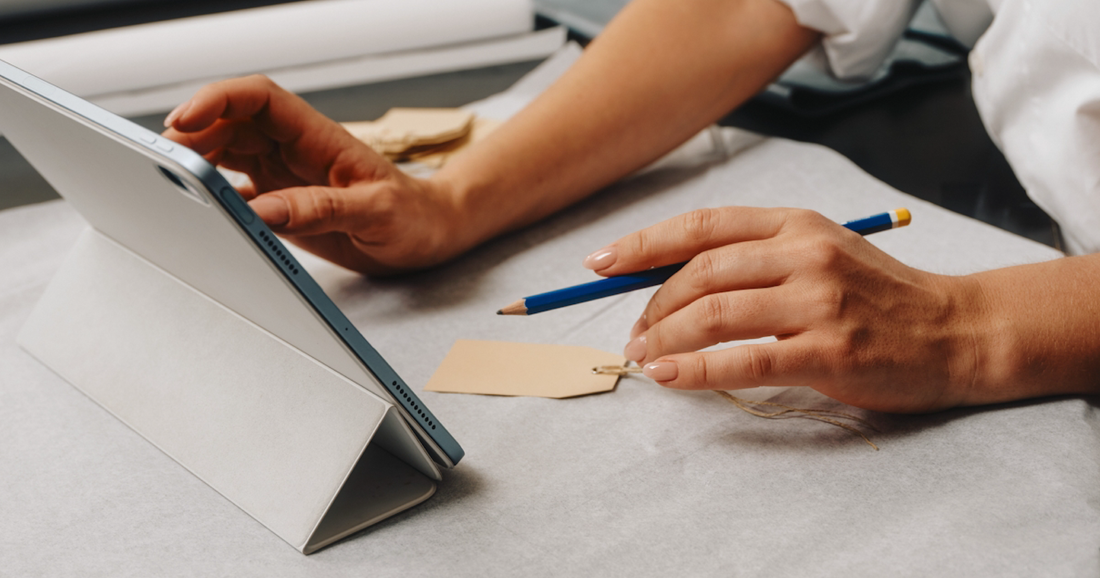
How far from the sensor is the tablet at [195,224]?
323 millimetres

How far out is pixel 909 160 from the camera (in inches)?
32.0

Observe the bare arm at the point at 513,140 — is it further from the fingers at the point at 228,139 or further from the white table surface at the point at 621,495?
the white table surface at the point at 621,495

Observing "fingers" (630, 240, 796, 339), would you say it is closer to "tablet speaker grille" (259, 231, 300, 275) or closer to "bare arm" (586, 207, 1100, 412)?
"bare arm" (586, 207, 1100, 412)

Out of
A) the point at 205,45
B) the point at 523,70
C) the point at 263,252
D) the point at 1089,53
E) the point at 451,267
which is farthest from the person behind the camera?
the point at 523,70

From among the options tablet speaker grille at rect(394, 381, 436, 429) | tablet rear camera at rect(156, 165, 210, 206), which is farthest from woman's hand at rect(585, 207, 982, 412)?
tablet rear camera at rect(156, 165, 210, 206)

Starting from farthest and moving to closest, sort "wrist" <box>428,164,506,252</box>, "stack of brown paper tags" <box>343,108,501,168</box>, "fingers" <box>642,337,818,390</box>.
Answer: "stack of brown paper tags" <box>343,108,501,168</box> < "wrist" <box>428,164,506,252</box> < "fingers" <box>642,337,818,390</box>

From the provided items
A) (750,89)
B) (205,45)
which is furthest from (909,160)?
(205,45)

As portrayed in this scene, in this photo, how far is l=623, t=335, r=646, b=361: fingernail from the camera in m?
0.49

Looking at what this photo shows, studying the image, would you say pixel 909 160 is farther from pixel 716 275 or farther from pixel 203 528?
pixel 203 528

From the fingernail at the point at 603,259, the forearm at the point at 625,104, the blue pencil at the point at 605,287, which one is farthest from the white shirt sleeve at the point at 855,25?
the fingernail at the point at 603,259

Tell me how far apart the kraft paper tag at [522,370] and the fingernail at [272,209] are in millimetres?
162

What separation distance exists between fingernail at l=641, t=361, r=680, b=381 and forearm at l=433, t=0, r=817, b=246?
302 millimetres

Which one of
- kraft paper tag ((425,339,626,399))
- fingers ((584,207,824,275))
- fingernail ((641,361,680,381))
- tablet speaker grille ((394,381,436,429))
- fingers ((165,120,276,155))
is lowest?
kraft paper tag ((425,339,626,399))

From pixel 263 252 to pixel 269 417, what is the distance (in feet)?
0.45
